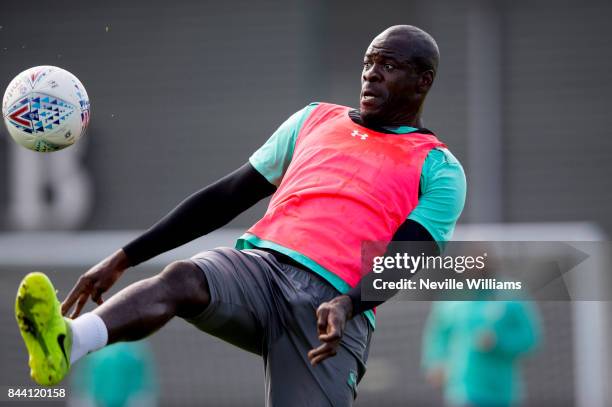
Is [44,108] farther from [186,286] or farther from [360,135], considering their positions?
[360,135]

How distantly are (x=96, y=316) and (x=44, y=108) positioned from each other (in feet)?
3.82

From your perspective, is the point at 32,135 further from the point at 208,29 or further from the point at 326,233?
the point at 208,29

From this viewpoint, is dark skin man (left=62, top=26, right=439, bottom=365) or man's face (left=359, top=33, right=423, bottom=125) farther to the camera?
man's face (left=359, top=33, right=423, bottom=125)

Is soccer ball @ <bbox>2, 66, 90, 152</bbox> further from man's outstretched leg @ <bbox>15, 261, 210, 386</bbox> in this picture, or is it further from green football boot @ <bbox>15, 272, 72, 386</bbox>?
green football boot @ <bbox>15, 272, 72, 386</bbox>

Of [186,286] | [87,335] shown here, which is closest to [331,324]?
[186,286]

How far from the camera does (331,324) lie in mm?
4543

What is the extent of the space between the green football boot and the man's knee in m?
0.49

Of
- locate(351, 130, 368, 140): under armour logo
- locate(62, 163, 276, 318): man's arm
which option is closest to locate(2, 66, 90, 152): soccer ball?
locate(62, 163, 276, 318): man's arm

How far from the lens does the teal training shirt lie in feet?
16.9

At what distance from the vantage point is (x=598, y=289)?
11203mm

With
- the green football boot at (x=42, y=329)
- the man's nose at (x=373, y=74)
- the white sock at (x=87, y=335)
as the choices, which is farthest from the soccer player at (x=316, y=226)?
the green football boot at (x=42, y=329)

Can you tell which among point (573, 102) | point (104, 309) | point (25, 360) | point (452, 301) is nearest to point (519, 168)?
point (573, 102)

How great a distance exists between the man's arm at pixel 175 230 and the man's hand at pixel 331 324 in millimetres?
832

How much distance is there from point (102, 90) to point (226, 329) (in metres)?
10.7
